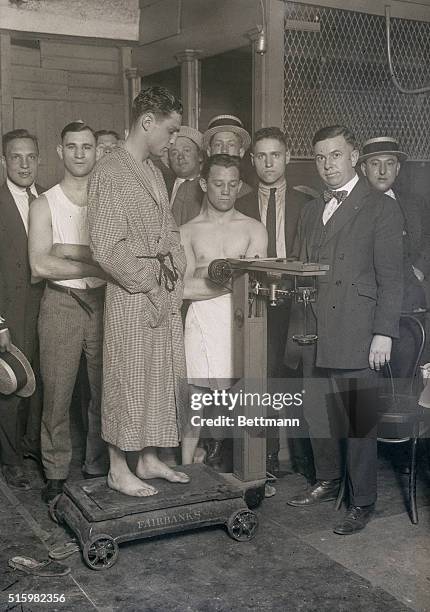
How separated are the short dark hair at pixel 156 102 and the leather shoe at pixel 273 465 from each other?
1735 mm

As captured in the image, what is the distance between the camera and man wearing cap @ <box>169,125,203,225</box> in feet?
11.6

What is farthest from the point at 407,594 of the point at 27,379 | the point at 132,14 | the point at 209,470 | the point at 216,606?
the point at 132,14

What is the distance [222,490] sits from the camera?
2805 millimetres

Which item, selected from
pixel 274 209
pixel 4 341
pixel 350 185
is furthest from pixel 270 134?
pixel 4 341

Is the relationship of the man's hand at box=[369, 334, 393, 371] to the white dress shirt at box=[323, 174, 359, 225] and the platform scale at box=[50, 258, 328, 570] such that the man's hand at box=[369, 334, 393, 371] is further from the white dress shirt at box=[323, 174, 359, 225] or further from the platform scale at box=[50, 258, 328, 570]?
the white dress shirt at box=[323, 174, 359, 225]

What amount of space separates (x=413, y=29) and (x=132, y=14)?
152 centimetres

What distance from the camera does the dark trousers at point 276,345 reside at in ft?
11.6

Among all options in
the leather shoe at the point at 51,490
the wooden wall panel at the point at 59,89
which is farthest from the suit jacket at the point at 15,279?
the leather shoe at the point at 51,490

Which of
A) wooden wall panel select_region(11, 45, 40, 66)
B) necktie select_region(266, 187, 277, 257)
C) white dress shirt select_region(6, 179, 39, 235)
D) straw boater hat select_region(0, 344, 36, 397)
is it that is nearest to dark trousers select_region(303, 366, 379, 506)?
necktie select_region(266, 187, 277, 257)

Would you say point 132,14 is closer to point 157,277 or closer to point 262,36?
point 262,36

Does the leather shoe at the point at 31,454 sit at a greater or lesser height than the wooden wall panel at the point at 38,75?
lesser

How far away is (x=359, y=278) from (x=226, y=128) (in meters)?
1.08

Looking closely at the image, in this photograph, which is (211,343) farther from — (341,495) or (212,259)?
(341,495)

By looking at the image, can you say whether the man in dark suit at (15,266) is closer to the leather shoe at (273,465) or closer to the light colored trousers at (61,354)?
the light colored trousers at (61,354)
